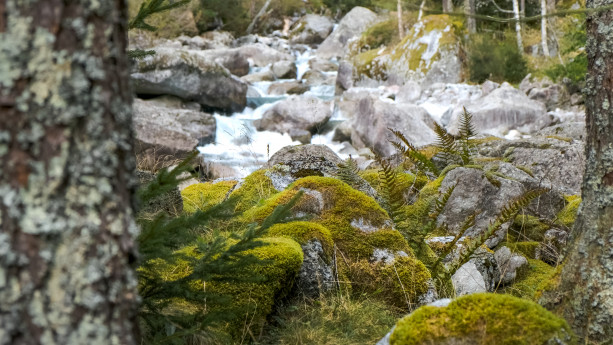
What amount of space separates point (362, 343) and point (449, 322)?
0.72 m

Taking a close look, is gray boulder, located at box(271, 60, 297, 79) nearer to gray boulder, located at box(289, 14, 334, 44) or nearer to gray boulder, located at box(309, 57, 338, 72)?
gray boulder, located at box(309, 57, 338, 72)

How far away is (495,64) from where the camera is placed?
60.7 ft

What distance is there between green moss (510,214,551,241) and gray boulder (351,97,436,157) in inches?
242

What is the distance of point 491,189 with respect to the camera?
16.6 ft

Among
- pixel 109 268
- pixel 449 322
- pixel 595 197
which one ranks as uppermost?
pixel 109 268

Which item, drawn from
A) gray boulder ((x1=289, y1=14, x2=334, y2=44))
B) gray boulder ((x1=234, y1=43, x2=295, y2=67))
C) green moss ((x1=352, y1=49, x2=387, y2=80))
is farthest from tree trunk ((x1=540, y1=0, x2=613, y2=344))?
gray boulder ((x1=289, y1=14, x2=334, y2=44))

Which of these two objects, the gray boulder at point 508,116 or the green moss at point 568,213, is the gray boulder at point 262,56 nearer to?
the gray boulder at point 508,116

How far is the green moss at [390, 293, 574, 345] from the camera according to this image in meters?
1.98

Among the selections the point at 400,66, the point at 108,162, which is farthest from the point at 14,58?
the point at 400,66

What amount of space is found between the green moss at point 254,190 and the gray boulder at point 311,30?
27293mm

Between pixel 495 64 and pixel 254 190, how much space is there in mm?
16162

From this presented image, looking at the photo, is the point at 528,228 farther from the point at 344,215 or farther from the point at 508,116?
the point at 508,116

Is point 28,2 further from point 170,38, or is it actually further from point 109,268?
point 170,38

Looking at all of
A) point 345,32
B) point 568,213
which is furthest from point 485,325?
point 345,32
